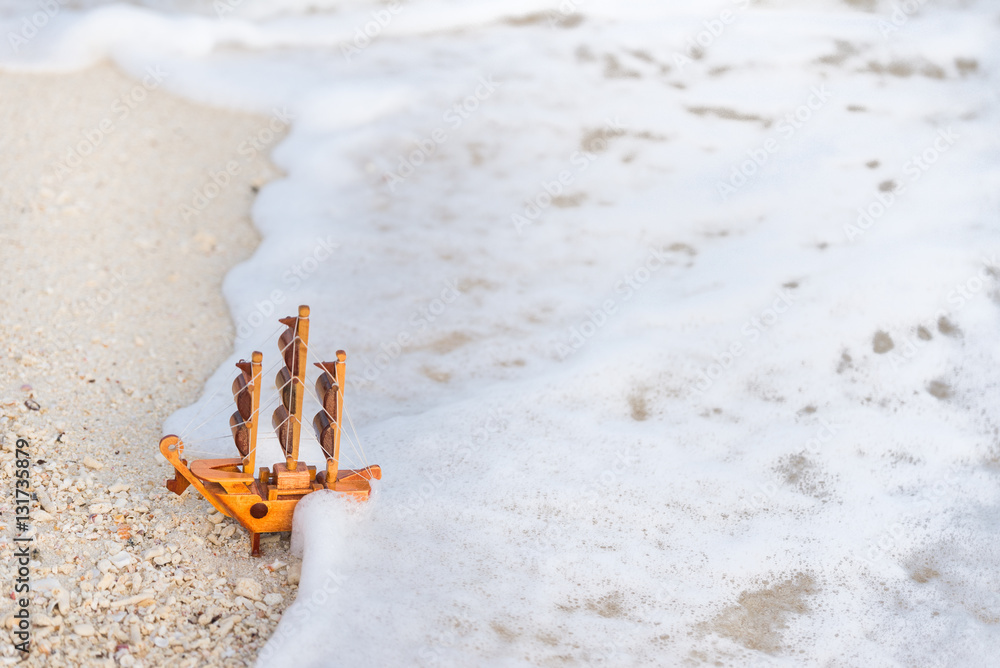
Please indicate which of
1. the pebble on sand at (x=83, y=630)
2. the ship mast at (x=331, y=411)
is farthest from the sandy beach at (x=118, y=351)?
the ship mast at (x=331, y=411)

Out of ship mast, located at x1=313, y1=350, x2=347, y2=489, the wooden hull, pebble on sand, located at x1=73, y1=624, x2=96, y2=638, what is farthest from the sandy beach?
ship mast, located at x1=313, y1=350, x2=347, y2=489

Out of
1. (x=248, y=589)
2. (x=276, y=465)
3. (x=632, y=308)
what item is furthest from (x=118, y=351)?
(x=632, y=308)

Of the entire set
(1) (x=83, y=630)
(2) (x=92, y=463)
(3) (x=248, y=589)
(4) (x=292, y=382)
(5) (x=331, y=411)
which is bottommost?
(3) (x=248, y=589)

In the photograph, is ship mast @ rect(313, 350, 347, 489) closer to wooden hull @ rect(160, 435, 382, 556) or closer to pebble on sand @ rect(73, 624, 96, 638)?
wooden hull @ rect(160, 435, 382, 556)

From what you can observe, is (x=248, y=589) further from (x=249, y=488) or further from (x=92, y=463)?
(x=92, y=463)

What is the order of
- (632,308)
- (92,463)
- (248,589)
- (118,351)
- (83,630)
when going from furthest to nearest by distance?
1. (632,308)
2. (118,351)
3. (92,463)
4. (248,589)
5. (83,630)

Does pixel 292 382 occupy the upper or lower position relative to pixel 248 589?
upper

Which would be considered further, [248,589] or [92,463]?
[92,463]

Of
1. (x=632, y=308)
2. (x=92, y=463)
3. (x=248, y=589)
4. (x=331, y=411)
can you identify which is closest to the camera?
(x=248, y=589)

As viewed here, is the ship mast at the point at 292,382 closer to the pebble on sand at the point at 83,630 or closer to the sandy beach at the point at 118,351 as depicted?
the sandy beach at the point at 118,351
